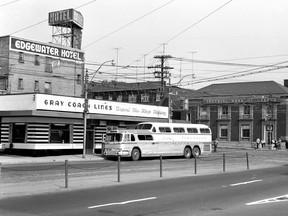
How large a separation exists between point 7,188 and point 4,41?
138ft

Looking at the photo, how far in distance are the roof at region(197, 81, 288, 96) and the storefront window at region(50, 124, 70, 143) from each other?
46.0 meters

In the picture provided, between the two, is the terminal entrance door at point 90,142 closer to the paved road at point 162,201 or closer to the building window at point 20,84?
the building window at point 20,84

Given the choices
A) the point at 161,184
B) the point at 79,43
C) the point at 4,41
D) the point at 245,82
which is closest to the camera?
the point at 161,184

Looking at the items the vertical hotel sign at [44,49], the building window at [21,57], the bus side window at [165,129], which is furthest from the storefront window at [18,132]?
the vertical hotel sign at [44,49]

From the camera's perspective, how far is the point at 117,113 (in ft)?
133

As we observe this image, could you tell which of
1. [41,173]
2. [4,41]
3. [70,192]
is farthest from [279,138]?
[70,192]

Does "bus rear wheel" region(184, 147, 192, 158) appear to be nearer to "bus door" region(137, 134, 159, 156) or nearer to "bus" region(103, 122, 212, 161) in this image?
"bus" region(103, 122, 212, 161)

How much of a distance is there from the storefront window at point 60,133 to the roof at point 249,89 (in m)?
46.0

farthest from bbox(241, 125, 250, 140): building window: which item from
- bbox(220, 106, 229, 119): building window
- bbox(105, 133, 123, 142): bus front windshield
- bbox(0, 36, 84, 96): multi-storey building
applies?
bbox(105, 133, 123, 142): bus front windshield

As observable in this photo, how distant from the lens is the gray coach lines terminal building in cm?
3394

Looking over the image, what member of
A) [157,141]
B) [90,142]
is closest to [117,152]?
[157,141]

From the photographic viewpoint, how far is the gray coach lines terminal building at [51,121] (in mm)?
33938

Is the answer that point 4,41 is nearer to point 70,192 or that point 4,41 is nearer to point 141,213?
point 70,192

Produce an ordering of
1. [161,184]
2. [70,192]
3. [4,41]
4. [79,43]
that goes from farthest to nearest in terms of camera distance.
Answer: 1. [79,43]
2. [4,41]
3. [161,184]
4. [70,192]
